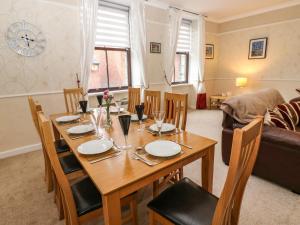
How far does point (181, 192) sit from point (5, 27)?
10.1 feet

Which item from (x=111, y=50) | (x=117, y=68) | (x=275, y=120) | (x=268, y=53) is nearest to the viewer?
(x=275, y=120)

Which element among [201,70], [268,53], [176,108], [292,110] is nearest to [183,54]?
[201,70]

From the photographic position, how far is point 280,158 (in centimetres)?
183

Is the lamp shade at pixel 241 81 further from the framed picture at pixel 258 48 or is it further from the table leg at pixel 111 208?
the table leg at pixel 111 208

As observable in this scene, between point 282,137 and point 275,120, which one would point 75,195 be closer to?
Answer: point 282,137

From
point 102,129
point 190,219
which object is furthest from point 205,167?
point 102,129

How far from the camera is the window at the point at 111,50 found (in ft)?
11.4

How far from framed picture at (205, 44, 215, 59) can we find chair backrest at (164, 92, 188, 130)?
13.3ft

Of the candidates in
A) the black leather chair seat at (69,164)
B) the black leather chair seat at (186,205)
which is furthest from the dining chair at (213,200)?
the black leather chair seat at (69,164)

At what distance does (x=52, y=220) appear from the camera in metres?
1.57

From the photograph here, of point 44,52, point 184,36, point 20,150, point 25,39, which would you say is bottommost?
point 20,150

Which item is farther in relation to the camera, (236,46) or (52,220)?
(236,46)

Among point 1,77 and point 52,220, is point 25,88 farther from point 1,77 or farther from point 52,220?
point 52,220

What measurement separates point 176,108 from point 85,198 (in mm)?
1164
